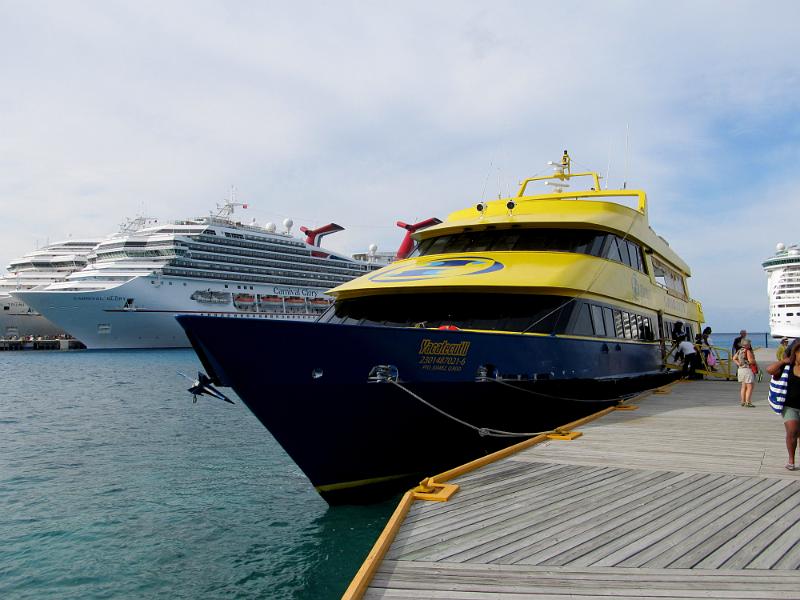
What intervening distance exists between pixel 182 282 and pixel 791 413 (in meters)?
66.6

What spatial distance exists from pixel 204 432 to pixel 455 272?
9.96 metres

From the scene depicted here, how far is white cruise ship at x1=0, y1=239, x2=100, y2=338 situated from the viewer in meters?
75.1

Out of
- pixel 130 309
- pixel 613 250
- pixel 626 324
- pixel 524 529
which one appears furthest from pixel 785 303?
pixel 524 529

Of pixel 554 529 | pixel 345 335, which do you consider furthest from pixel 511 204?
pixel 554 529

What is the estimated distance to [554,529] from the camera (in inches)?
196

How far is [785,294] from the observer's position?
7444 cm

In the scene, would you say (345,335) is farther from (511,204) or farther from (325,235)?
(325,235)

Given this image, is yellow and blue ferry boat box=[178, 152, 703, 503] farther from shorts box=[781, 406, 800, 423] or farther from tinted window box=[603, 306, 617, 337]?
shorts box=[781, 406, 800, 423]

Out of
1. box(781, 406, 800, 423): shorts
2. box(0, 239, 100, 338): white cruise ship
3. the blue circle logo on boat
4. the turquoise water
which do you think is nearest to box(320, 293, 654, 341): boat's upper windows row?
the blue circle logo on boat

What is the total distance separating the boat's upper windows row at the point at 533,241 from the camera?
468 inches

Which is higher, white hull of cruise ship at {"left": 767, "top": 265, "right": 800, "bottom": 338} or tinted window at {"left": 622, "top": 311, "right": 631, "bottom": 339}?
white hull of cruise ship at {"left": 767, "top": 265, "right": 800, "bottom": 338}

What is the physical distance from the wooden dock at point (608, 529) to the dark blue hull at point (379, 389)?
1.48 metres

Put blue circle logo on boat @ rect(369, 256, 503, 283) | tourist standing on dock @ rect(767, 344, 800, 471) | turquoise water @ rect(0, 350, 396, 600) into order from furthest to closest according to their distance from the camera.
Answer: blue circle logo on boat @ rect(369, 256, 503, 283) → turquoise water @ rect(0, 350, 396, 600) → tourist standing on dock @ rect(767, 344, 800, 471)

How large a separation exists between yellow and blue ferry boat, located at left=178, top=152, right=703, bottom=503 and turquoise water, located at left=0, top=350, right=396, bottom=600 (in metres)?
1.07
